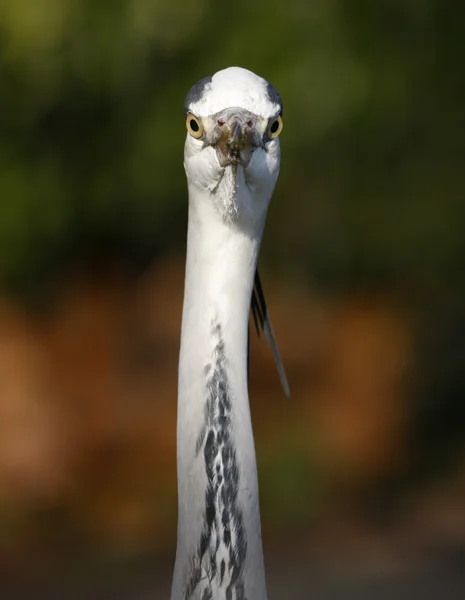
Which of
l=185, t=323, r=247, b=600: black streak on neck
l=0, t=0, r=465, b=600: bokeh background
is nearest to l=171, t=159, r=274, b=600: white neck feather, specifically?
l=185, t=323, r=247, b=600: black streak on neck

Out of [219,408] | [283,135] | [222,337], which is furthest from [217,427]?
[283,135]

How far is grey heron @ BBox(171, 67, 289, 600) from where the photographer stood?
4.66 ft

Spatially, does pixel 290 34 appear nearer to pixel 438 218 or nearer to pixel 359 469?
pixel 438 218

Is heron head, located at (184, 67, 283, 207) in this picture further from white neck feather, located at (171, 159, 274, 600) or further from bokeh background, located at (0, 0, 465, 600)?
bokeh background, located at (0, 0, 465, 600)

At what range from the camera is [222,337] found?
144 centimetres

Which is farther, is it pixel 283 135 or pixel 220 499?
pixel 283 135

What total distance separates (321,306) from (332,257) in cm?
24

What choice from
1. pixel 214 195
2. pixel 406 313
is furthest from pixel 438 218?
pixel 214 195

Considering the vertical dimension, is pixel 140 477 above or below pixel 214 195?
above

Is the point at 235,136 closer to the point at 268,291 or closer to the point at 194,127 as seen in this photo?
the point at 194,127

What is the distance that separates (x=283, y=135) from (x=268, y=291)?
712mm

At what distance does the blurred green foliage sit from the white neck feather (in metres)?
1.84

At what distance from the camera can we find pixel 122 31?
324 centimetres

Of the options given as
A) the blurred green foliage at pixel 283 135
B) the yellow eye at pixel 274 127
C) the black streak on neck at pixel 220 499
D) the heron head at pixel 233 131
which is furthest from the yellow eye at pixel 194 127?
the blurred green foliage at pixel 283 135
